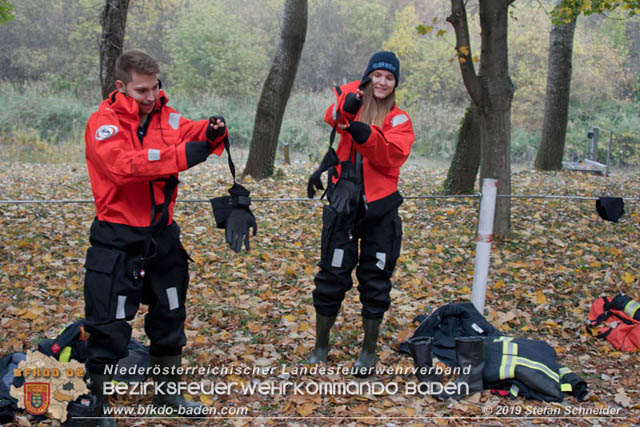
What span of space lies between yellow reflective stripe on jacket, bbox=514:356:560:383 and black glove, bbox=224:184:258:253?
2143 mm

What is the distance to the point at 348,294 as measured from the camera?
20.8 ft

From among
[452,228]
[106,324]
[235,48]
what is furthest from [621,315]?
[235,48]

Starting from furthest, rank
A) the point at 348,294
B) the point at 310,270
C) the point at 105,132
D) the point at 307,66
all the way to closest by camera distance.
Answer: the point at 307,66 < the point at 310,270 < the point at 348,294 < the point at 105,132

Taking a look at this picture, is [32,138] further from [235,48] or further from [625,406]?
[625,406]

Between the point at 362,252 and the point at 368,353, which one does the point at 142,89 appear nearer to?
the point at 362,252

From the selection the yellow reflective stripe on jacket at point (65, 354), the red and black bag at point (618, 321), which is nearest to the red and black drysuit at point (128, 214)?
the yellow reflective stripe on jacket at point (65, 354)

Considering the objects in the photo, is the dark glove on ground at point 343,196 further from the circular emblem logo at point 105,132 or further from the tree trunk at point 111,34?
the tree trunk at point 111,34

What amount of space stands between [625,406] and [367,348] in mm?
1853

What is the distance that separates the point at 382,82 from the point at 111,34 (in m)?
6.90

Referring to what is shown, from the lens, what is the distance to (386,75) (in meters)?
4.10

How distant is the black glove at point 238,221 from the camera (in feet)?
12.4

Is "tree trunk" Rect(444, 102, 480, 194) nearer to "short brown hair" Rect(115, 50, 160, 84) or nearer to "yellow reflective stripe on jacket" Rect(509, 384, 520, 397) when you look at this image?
"yellow reflective stripe on jacket" Rect(509, 384, 520, 397)

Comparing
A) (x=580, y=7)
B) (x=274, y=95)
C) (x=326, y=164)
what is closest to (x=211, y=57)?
(x=274, y=95)

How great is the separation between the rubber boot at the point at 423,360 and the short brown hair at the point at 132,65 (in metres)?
2.69
